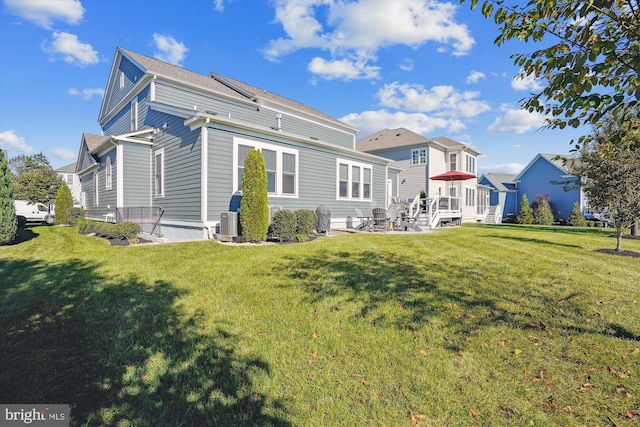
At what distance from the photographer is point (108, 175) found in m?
13.7

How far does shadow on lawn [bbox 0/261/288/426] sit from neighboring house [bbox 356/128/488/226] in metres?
19.0

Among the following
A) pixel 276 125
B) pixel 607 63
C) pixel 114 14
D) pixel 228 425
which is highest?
pixel 114 14

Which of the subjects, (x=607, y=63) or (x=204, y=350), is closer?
(x=607, y=63)

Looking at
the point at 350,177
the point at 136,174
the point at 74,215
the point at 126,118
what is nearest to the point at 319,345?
the point at 350,177

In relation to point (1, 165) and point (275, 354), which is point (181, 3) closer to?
point (1, 165)

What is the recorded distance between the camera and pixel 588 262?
273 inches

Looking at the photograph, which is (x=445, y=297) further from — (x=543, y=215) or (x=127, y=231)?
(x=543, y=215)

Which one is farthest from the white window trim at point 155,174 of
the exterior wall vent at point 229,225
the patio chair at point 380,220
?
the patio chair at point 380,220

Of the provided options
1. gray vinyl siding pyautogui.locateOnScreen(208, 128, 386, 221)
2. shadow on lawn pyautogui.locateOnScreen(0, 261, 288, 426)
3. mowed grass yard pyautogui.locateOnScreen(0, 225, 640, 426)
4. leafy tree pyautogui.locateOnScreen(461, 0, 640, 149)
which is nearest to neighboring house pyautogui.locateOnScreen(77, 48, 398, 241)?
gray vinyl siding pyautogui.locateOnScreen(208, 128, 386, 221)

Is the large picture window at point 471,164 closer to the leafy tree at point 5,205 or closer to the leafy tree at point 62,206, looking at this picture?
the leafy tree at point 5,205

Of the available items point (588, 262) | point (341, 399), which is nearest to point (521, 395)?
point (341, 399)

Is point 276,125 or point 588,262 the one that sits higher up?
point 276,125

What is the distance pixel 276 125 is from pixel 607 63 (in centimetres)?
1578
